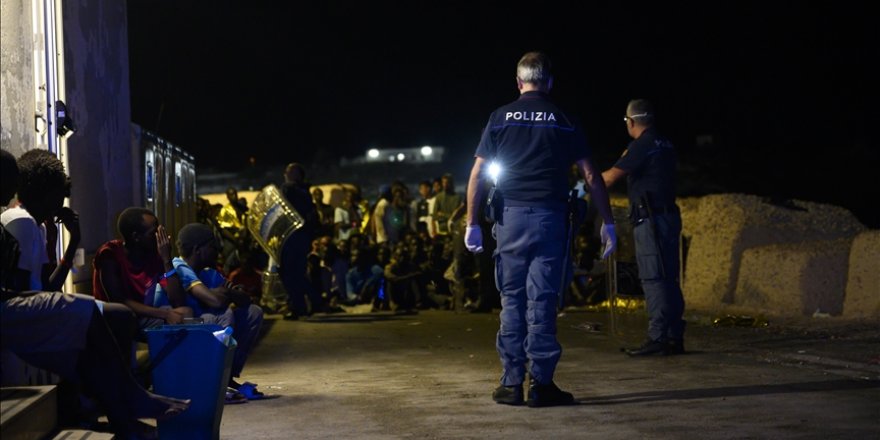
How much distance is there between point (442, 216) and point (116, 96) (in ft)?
27.9

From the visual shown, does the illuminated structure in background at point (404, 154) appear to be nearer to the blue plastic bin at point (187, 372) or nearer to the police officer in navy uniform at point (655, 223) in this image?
the police officer in navy uniform at point (655, 223)

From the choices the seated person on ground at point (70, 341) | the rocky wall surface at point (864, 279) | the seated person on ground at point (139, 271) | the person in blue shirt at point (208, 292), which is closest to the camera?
the seated person on ground at point (70, 341)

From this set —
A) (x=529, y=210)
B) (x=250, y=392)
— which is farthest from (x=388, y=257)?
(x=529, y=210)

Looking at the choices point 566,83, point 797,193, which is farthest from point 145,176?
point 566,83

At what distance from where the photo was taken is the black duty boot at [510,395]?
7.54 metres

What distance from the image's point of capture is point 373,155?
44.4 meters

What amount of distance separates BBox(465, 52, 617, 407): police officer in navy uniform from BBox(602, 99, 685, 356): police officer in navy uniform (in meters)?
2.27

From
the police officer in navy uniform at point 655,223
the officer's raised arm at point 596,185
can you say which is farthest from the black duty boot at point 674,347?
the officer's raised arm at point 596,185

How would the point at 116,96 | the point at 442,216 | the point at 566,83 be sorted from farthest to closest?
1. the point at 566,83
2. the point at 442,216
3. the point at 116,96

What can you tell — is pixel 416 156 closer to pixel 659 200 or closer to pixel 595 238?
pixel 595 238

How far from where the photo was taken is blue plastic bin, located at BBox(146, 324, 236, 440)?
6.12 metres

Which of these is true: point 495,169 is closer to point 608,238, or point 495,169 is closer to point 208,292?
point 608,238

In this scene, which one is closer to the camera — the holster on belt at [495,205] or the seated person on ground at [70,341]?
the seated person on ground at [70,341]

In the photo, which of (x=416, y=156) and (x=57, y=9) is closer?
(x=57, y=9)
